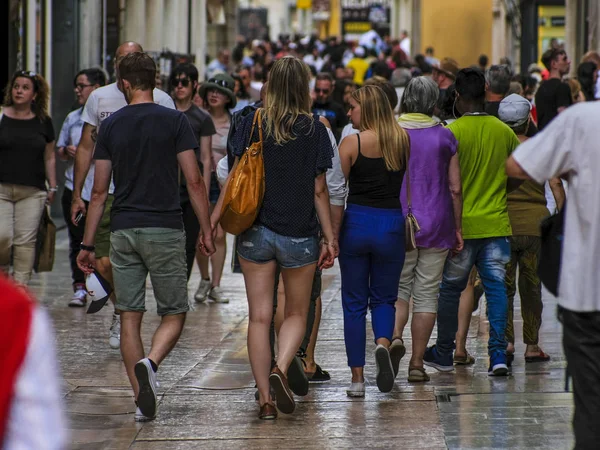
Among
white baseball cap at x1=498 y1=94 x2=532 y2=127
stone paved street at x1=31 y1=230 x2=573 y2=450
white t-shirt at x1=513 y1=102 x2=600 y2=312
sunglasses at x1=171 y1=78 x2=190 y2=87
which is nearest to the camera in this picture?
white t-shirt at x1=513 y1=102 x2=600 y2=312

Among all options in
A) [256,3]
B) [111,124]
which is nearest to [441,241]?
[111,124]

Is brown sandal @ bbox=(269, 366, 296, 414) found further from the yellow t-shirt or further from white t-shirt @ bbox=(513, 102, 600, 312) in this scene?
white t-shirt @ bbox=(513, 102, 600, 312)

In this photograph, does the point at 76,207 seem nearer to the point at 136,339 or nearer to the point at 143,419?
the point at 136,339

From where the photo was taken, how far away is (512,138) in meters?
7.61

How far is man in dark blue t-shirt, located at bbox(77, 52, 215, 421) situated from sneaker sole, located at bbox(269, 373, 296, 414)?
1.95ft

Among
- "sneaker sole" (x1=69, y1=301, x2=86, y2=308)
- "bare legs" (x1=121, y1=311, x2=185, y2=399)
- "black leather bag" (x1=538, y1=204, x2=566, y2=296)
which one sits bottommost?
"sneaker sole" (x1=69, y1=301, x2=86, y2=308)

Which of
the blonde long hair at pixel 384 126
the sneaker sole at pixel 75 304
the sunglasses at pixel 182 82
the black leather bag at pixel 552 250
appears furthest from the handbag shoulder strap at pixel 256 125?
the sneaker sole at pixel 75 304

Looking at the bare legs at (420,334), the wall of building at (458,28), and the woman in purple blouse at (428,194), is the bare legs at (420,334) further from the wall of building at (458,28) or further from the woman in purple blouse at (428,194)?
the wall of building at (458,28)

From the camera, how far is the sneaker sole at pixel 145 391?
6.38m

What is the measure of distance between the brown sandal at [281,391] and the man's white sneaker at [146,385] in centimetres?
58

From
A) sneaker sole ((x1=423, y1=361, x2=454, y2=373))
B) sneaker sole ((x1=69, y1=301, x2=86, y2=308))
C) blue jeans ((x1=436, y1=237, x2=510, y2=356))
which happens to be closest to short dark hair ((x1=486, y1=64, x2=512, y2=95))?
blue jeans ((x1=436, y1=237, x2=510, y2=356))

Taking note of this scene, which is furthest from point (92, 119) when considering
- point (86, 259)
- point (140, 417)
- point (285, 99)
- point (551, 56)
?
point (551, 56)

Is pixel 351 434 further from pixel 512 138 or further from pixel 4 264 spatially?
pixel 4 264

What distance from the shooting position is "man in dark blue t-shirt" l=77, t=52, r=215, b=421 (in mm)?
6562
